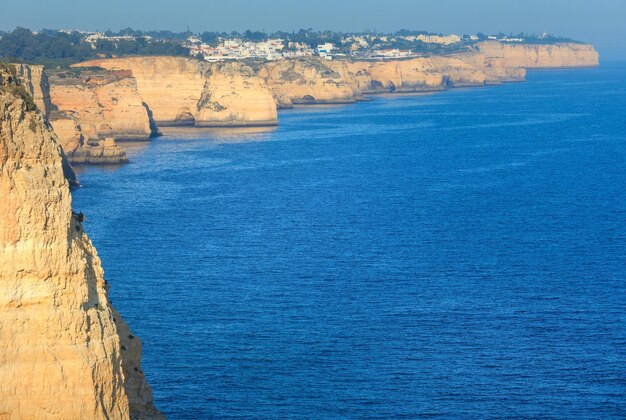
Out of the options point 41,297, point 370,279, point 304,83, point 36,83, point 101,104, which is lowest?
point 304,83

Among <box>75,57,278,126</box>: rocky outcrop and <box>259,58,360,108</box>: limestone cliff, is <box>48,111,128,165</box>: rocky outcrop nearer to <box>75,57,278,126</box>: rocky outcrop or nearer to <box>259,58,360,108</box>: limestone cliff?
<box>75,57,278,126</box>: rocky outcrop

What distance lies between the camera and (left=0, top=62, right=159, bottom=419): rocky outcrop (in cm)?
1739

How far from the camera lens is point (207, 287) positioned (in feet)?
138

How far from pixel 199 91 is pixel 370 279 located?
8073 cm

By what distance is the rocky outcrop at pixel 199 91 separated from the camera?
118m

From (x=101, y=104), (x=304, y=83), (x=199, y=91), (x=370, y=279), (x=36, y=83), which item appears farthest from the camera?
(x=304, y=83)

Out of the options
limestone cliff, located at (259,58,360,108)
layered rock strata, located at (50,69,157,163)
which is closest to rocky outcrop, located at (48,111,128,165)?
layered rock strata, located at (50,69,157,163)

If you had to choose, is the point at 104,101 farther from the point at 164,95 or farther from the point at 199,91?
the point at 199,91

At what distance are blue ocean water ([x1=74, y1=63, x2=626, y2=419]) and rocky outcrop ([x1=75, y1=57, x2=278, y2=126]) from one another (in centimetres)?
2618

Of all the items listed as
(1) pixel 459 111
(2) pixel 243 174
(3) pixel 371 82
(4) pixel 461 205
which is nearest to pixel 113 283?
(4) pixel 461 205

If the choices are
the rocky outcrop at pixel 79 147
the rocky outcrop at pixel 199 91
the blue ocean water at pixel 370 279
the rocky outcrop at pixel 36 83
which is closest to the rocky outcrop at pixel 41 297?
the blue ocean water at pixel 370 279

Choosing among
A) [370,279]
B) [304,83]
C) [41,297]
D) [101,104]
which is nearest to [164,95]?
[101,104]

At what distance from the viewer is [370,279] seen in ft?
143

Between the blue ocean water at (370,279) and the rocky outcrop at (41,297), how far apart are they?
1073 centimetres
